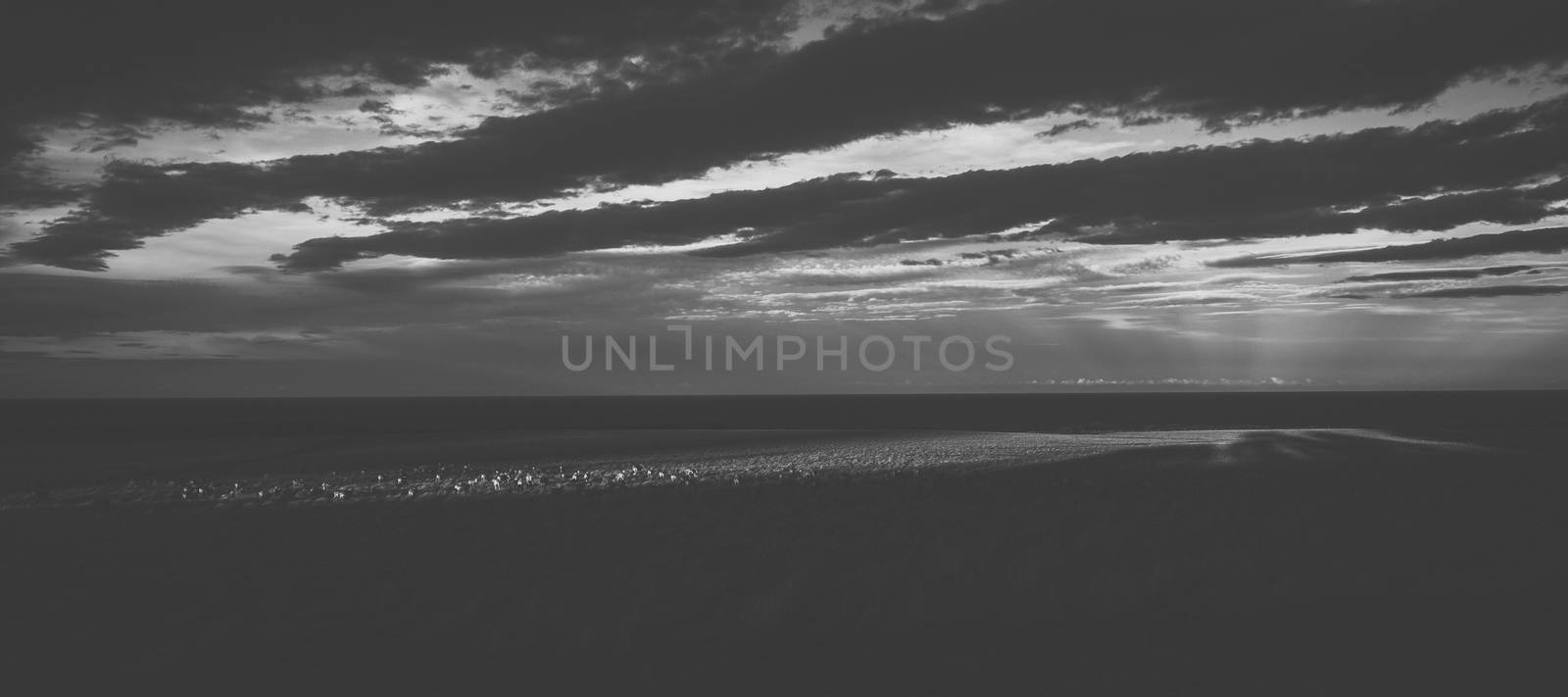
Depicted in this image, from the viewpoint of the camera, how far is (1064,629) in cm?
1096

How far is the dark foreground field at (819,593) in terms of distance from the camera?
31.4 feet

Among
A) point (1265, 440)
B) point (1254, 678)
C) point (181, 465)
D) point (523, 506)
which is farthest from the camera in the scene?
point (1265, 440)

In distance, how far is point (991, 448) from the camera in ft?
128

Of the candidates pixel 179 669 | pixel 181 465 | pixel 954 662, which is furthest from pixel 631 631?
pixel 181 465

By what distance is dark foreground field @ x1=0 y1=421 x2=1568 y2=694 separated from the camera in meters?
9.57

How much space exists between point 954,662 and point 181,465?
38137 millimetres

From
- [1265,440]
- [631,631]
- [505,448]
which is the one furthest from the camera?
[505,448]

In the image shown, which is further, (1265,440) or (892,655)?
(1265,440)

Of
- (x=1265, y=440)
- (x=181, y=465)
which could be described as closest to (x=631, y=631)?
(x=181, y=465)

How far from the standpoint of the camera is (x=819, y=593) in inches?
498

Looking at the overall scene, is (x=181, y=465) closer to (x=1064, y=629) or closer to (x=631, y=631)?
(x=631, y=631)

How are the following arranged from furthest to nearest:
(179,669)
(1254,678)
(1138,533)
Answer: (1138,533), (179,669), (1254,678)

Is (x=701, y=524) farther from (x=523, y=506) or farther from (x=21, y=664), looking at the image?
(x=21, y=664)

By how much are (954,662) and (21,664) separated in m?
9.77
